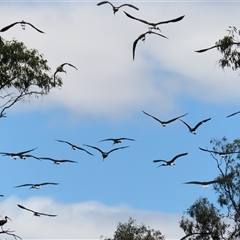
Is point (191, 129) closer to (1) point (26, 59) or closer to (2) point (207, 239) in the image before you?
(1) point (26, 59)

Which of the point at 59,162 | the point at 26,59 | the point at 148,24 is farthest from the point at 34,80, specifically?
the point at 148,24

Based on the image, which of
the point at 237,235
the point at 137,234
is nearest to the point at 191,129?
the point at 237,235

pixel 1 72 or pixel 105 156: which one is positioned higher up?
pixel 1 72

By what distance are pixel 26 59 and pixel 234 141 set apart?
44.6ft

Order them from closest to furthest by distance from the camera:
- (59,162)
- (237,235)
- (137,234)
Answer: (59,162) → (237,235) → (137,234)

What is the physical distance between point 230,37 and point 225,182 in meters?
11.2

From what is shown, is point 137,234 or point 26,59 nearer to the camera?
point 26,59

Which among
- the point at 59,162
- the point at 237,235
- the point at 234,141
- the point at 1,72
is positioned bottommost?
the point at 59,162

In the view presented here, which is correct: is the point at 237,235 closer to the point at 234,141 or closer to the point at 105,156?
the point at 234,141

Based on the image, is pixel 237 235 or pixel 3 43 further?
pixel 237 235

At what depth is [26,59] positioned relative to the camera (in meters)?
21.7

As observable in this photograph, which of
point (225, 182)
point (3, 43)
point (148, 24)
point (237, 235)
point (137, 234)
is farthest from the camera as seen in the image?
point (137, 234)

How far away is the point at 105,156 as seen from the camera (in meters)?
16.0

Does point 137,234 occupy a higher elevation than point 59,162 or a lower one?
higher
